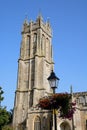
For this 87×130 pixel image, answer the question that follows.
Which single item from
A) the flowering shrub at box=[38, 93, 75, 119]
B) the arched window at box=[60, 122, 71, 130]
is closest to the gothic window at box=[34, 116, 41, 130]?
the arched window at box=[60, 122, 71, 130]

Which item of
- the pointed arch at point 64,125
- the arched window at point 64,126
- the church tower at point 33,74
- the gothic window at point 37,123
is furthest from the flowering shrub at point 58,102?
the gothic window at point 37,123

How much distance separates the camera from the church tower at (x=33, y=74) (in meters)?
55.1

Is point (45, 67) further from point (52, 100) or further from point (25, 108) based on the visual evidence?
point (52, 100)

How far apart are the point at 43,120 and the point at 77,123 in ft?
24.7

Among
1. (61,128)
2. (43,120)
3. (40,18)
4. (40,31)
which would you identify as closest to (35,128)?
(43,120)

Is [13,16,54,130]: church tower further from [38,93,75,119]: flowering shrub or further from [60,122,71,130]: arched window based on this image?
[38,93,75,119]: flowering shrub

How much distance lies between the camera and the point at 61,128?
1988 inches

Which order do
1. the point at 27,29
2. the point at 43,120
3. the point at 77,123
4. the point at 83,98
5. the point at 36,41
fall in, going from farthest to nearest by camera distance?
the point at 27,29 < the point at 36,41 < the point at 83,98 < the point at 43,120 < the point at 77,123

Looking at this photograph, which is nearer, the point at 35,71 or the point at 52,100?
the point at 52,100

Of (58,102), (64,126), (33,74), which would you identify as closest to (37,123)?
(64,126)

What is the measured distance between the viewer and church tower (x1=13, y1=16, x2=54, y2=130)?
55.1 meters

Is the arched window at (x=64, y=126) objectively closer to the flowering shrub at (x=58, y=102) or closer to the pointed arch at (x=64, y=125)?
the pointed arch at (x=64, y=125)

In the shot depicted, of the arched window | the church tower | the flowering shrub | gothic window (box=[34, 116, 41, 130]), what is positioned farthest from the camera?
the church tower

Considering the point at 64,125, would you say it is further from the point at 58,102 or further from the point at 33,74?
the point at 58,102
